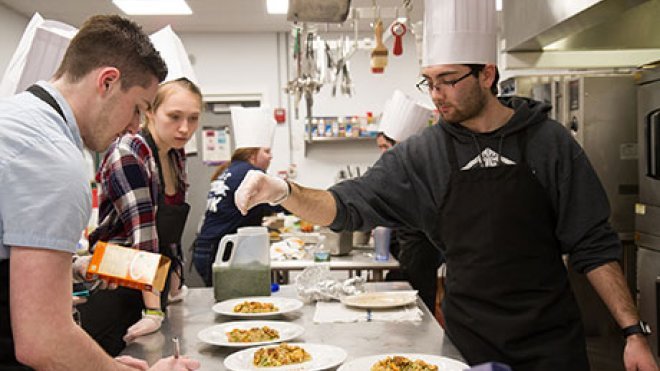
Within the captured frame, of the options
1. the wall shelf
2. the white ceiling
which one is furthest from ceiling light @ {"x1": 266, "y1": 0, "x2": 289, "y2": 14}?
the wall shelf

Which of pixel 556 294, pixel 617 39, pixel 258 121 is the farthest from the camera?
pixel 258 121

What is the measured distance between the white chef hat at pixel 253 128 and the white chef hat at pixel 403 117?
86 cm

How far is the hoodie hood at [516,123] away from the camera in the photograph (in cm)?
202

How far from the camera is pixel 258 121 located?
4.54 metres

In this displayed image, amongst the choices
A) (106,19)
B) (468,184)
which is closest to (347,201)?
(468,184)

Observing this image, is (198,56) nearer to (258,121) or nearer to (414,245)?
(258,121)

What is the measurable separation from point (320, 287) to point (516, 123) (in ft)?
2.88

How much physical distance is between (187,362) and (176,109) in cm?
116

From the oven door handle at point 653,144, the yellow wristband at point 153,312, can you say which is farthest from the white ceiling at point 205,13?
the yellow wristband at point 153,312

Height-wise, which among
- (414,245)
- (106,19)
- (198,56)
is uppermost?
(198,56)

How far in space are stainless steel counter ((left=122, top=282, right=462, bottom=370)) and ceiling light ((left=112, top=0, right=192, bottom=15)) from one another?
464 centimetres

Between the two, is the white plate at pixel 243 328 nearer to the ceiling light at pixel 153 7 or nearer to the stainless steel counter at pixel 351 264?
the stainless steel counter at pixel 351 264

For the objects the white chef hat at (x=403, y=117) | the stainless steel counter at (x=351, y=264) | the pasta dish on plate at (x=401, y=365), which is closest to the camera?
the pasta dish on plate at (x=401, y=365)

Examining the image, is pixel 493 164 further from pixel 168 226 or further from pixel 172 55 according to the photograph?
pixel 172 55
